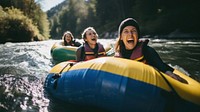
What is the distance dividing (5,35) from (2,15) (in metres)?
2.62

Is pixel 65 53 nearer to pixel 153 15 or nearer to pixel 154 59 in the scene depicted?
pixel 154 59

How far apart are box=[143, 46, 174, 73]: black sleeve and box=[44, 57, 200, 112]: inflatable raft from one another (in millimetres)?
423

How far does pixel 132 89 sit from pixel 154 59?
3.33 feet

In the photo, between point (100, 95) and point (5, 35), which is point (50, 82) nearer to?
point (100, 95)

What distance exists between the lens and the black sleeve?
4.21 metres

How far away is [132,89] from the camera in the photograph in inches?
138

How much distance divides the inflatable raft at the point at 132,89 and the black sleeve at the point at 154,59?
0.42 m

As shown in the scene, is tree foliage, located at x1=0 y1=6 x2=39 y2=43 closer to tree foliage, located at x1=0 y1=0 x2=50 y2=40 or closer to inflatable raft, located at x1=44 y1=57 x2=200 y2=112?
tree foliage, located at x1=0 y1=0 x2=50 y2=40

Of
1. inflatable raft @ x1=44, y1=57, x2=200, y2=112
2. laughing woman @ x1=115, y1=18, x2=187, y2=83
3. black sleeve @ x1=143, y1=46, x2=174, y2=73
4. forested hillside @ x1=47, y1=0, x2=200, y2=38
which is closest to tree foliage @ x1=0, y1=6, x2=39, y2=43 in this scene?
forested hillside @ x1=47, y1=0, x2=200, y2=38

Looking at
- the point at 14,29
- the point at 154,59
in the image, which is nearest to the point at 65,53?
the point at 154,59

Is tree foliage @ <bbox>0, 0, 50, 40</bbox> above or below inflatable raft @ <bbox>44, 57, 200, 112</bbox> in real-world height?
above

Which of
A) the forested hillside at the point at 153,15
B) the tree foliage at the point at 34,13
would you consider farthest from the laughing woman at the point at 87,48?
the tree foliage at the point at 34,13

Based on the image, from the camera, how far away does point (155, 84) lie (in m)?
3.49

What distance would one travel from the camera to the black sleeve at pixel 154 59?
421cm
